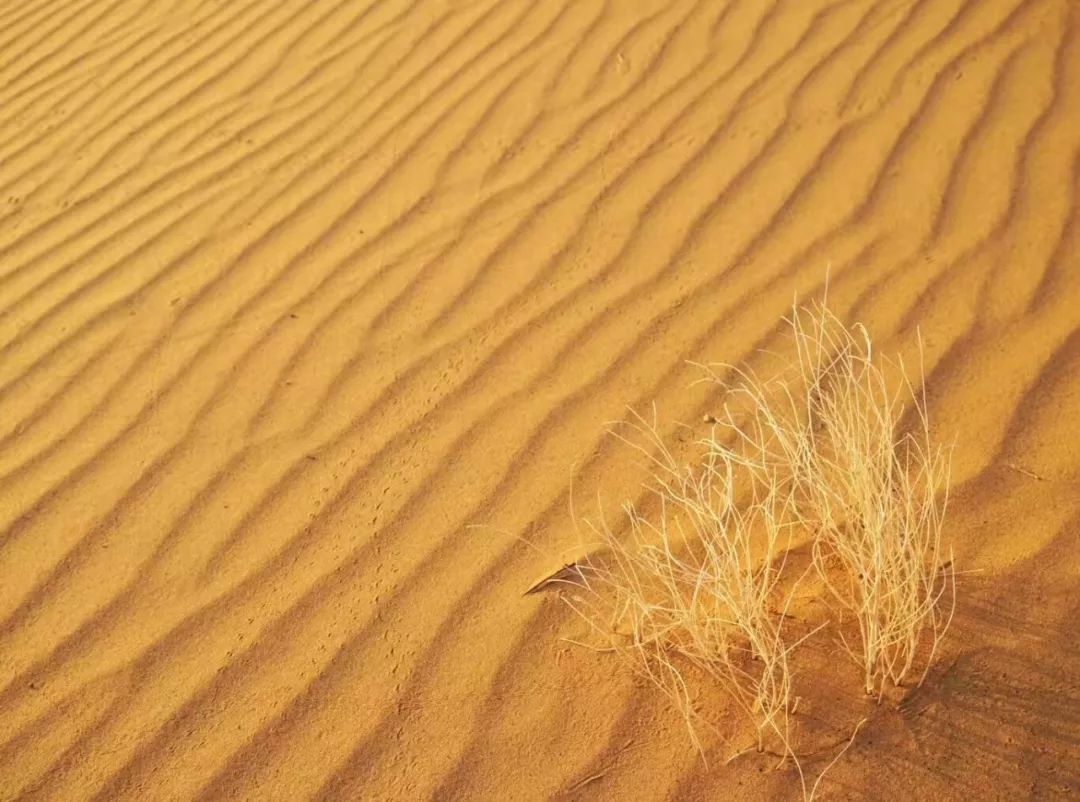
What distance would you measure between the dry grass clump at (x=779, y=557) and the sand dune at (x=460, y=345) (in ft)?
0.24

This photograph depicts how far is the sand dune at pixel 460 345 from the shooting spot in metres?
1.89

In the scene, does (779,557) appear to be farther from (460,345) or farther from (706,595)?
(460,345)

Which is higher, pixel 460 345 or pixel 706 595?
pixel 460 345

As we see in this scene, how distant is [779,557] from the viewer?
6.85 ft

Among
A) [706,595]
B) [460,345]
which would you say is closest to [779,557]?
[706,595]

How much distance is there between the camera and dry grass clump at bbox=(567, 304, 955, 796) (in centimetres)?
174

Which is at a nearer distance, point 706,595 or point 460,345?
point 706,595

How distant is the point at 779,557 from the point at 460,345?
40.7 inches

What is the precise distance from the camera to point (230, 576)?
2215mm

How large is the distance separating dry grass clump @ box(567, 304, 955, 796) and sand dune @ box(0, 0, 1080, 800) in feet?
0.24

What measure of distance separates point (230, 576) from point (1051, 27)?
312cm

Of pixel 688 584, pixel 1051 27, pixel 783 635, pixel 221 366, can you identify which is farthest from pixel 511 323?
pixel 1051 27

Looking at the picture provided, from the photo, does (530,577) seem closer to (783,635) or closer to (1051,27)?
(783,635)

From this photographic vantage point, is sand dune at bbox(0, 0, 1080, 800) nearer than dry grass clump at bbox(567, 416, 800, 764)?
No
